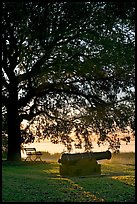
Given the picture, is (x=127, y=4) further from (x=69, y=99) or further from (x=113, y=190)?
(x=69, y=99)

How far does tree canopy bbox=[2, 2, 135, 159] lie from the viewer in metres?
18.7

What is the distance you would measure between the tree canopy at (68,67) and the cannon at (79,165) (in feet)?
14.3

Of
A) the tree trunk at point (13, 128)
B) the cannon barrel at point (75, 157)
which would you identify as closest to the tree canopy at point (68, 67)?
the tree trunk at point (13, 128)

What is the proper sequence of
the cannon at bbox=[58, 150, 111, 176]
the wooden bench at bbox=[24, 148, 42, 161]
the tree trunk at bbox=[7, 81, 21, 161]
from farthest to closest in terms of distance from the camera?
the wooden bench at bbox=[24, 148, 42, 161]
the tree trunk at bbox=[7, 81, 21, 161]
the cannon at bbox=[58, 150, 111, 176]

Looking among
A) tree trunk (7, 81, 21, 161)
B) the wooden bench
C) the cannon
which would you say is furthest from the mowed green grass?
the wooden bench

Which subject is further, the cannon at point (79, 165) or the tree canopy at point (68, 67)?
the cannon at point (79, 165)

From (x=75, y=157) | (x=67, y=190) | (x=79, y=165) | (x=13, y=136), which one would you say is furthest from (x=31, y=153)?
(x=67, y=190)

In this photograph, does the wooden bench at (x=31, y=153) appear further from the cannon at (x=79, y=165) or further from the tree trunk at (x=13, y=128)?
the cannon at (x=79, y=165)

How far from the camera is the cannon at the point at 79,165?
21484 mm

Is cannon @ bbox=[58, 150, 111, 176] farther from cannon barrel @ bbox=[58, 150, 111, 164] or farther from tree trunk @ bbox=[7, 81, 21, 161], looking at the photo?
tree trunk @ bbox=[7, 81, 21, 161]

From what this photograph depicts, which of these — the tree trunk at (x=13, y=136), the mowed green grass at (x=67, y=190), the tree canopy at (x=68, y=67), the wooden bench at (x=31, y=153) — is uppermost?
the tree canopy at (x=68, y=67)

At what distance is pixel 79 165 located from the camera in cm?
2155

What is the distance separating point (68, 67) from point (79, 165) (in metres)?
4.81

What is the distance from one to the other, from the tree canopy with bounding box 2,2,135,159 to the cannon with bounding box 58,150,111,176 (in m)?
4.36
